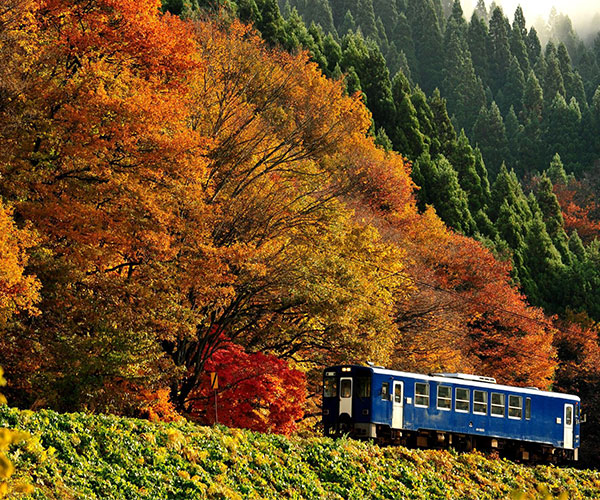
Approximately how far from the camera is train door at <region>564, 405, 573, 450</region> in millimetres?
33031

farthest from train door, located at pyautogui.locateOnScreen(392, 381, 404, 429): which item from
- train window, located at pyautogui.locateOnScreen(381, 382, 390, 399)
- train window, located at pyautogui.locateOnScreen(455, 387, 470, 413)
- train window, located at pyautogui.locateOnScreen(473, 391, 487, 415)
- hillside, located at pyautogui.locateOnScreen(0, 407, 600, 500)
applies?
train window, located at pyautogui.locateOnScreen(473, 391, 487, 415)

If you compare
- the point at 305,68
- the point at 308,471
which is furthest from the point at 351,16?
the point at 308,471

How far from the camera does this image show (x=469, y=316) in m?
51.6

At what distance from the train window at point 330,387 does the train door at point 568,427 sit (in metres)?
9.50

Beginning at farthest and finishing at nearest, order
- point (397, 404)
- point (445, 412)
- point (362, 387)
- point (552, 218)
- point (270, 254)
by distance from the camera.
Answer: point (552, 218)
point (445, 412)
point (397, 404)
point (362, 387)
point (270, 254)

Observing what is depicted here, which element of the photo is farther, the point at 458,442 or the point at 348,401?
the point at 458,442

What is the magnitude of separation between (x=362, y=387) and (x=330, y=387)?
Answer: 5.33ft

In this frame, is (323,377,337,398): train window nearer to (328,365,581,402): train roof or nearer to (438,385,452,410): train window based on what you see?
(328,365,581,402): train roof

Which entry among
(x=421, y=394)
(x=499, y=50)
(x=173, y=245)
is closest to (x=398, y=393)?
(x=421, y=394)

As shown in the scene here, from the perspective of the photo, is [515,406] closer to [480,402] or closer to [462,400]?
Result: [480,402]

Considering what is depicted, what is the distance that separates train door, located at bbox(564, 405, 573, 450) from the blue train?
0.04 feet

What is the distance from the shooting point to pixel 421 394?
2917 cm

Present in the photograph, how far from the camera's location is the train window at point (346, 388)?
28781 millimetres

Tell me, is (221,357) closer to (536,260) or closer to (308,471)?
(308,471)
